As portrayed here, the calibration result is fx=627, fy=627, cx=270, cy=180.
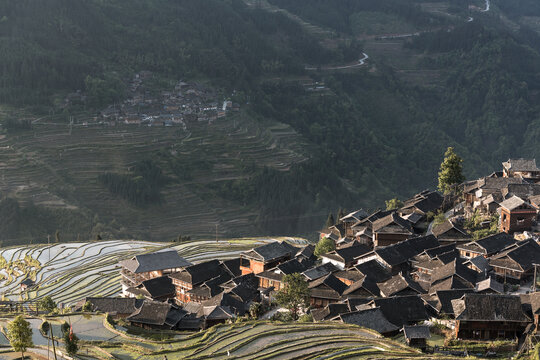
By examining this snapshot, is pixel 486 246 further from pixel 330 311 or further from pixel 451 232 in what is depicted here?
pixel 330 311

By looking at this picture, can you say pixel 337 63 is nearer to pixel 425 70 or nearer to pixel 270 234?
pixel 425 70

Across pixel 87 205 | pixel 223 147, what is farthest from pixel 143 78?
pixel 87 205

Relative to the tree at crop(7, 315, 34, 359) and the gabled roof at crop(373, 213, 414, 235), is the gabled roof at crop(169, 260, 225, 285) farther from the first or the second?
the tree at crop(7, 315, 34, 359)

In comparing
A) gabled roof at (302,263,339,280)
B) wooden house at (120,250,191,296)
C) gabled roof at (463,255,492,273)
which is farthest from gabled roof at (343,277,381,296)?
wooden house at (120,250,191,296)

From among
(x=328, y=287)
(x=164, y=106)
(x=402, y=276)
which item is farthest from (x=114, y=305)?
(x=164, y=106)

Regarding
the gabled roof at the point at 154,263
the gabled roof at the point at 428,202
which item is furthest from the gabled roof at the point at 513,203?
the gabled roof at the point at 154,263

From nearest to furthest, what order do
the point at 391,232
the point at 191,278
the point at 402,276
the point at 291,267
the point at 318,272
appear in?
the point at 402,276 < the point at 318,272 < the point at 291,267 < the point at 191,278 < the point at 391,232
